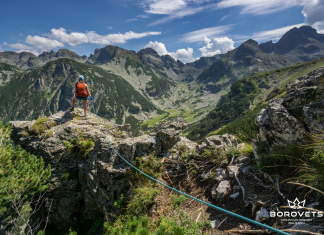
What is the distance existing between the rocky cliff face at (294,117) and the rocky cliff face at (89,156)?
142 inches

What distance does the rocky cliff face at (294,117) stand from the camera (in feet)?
17.2

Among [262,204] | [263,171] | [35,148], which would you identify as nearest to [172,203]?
[262,204]

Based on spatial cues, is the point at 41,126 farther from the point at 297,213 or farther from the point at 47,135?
the point at 297,213

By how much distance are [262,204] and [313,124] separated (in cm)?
335

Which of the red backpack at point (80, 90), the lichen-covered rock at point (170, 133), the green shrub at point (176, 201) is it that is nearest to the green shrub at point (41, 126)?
the red backpack at point (80, 90)

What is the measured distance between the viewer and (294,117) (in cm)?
569

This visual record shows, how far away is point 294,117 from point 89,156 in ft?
41.7

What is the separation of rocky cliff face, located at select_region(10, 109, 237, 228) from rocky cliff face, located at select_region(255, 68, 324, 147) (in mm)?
3615

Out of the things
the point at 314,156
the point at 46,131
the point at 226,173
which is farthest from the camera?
the point at 46,131

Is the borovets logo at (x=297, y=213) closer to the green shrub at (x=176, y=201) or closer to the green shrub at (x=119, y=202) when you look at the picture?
the green shrub at (x=176, y=201)

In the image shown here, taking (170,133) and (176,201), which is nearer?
(176,201)

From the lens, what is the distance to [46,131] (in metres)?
12.3

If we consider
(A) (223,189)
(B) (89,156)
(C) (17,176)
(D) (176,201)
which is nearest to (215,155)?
(A) (223,189)

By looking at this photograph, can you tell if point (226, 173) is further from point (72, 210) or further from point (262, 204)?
point (72, 210)
